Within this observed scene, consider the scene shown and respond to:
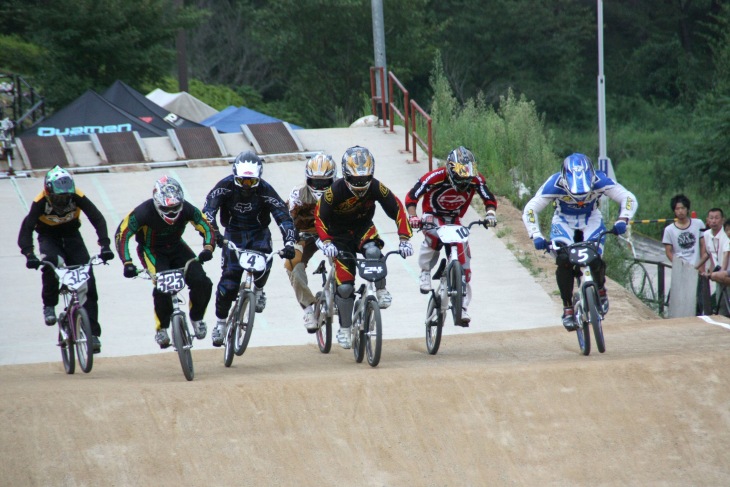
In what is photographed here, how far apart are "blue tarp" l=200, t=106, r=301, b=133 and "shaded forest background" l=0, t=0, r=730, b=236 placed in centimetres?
244

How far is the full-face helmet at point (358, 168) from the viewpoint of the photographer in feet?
30.8

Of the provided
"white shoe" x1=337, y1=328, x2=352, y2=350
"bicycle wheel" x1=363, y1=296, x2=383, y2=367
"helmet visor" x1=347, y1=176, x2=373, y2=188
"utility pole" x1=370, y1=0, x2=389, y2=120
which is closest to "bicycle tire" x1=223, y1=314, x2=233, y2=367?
"white shoe" x1=337, y1=328, x2=352, y2=350

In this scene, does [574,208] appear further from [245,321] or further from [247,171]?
[245,321]

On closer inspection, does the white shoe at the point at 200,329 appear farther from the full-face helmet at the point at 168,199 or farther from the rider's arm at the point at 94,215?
the rider's arm at the point at 94,215

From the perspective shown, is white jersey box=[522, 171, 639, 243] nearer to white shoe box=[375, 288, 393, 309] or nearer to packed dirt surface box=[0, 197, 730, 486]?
packed dirt surface box=[0, 197, 730, 486]

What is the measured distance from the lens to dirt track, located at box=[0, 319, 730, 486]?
7.55 metres

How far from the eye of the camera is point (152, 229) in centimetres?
943

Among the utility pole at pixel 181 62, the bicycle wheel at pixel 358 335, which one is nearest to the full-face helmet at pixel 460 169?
the bicycle wheel at pixel 358 335

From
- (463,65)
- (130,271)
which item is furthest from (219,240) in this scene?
(463,65)

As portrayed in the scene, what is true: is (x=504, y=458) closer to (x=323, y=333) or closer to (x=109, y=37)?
(x=323, y=333)

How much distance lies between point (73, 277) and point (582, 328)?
16.8 ft

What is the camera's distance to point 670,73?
56.2 m

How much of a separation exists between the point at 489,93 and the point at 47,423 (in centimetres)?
4597

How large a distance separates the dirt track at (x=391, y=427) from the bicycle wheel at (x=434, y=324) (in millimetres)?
1033
